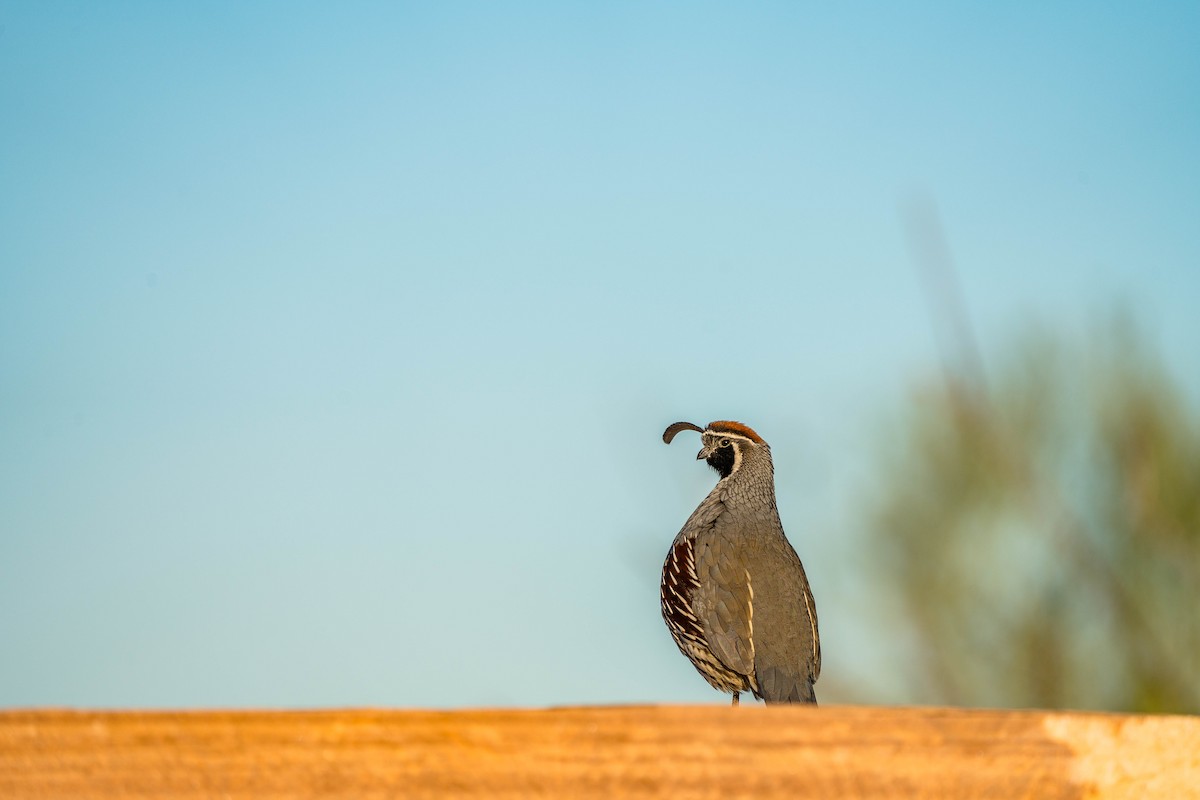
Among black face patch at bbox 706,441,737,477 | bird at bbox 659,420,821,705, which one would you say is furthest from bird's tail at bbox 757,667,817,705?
black face patch at bbox 706,441,737,477

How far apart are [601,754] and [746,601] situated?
8.07 ft

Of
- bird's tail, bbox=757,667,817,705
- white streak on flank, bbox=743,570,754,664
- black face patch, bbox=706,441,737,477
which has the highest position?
black face patch, bbox=706,441,737,477

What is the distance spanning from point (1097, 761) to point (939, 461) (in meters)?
5.28

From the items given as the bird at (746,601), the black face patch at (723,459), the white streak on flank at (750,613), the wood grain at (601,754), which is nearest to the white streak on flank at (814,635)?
the bird at (746,601)

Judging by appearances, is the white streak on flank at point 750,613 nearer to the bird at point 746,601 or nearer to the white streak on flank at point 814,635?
the bird at point 746,601

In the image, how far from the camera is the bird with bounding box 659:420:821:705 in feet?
11.8

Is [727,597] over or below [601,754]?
below

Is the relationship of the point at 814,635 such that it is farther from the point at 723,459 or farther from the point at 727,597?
the point at 723,459

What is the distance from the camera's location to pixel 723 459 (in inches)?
152

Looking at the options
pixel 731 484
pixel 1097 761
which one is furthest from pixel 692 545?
pixel 1097 761

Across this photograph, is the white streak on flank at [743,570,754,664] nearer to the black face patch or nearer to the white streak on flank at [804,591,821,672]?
the white streak on flank at [804,591,821,672]

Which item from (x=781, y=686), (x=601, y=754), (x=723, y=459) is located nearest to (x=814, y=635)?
(x=781, y=686)

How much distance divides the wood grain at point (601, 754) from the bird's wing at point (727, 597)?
2343mm

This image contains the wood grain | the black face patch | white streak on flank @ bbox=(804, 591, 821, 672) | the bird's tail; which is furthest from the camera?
the black face patch
